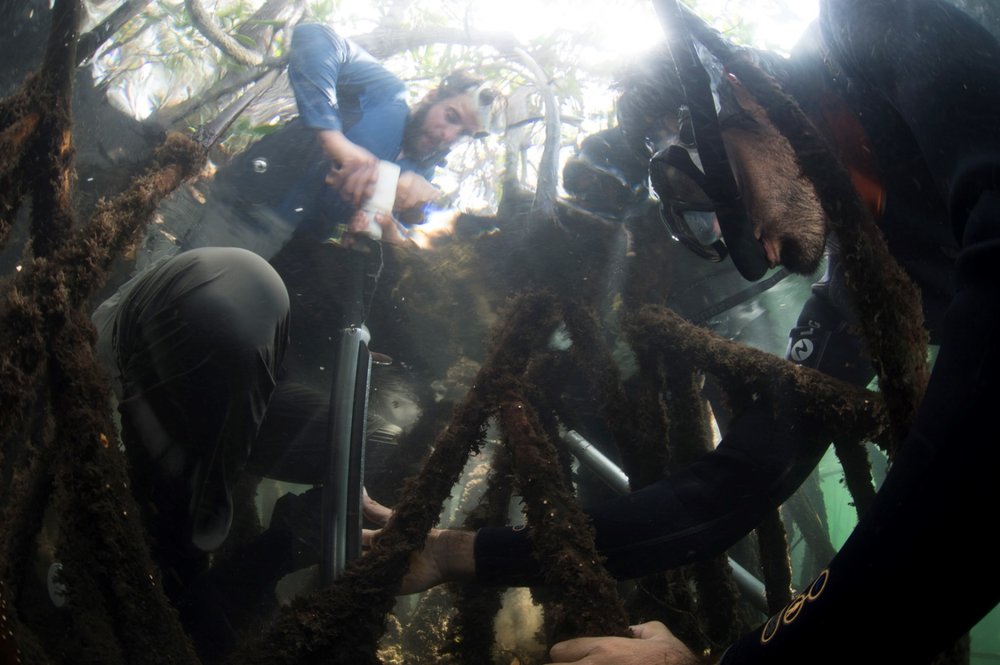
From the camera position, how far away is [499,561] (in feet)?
7.54

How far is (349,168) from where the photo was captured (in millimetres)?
4270

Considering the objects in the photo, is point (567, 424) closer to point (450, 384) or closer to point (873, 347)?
point (873, 347)

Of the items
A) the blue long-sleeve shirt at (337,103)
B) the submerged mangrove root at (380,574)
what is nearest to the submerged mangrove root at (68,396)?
the submerged mangrove root at (380,574)

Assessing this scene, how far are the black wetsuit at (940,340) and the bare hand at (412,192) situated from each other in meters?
3.66

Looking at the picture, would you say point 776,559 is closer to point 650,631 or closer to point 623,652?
point 650,631

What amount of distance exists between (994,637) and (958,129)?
205 feet

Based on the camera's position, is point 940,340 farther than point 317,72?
No

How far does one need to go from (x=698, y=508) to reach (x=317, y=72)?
15.5 ft

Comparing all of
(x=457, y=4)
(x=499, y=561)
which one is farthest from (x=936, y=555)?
(x=457, y=4)

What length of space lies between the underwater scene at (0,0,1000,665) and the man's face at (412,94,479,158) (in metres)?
0.04

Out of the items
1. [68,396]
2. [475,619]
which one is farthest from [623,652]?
[68,396]

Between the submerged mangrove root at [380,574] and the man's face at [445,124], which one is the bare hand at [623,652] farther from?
the man's face at [445,124]

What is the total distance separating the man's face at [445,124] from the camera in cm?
511

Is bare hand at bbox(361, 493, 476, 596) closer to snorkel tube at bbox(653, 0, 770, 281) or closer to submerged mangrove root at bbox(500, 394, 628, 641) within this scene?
submerged mangrove root at bbox(500, 394, 628, 641)
